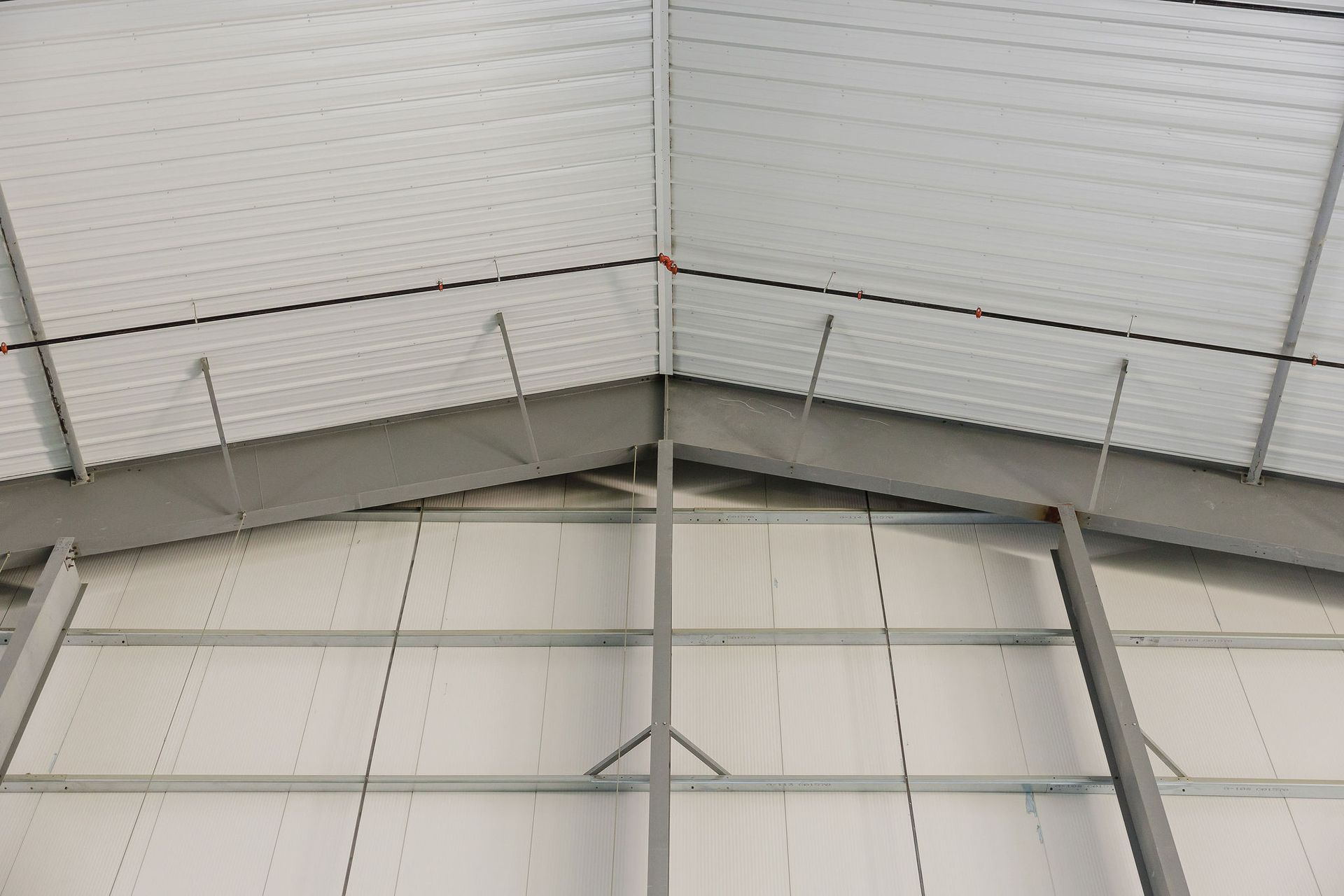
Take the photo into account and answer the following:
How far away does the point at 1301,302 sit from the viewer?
429 inches

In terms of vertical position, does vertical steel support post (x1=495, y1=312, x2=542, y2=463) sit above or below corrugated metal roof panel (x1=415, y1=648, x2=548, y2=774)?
above

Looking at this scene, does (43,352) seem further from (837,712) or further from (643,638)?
(837,712)

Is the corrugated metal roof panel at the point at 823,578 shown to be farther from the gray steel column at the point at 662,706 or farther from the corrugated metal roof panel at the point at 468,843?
the corrugated metal roof panel at the point at 468,843

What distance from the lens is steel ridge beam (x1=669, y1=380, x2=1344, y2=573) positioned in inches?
475

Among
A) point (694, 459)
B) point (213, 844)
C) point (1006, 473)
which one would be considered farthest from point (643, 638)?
point (213, 844)

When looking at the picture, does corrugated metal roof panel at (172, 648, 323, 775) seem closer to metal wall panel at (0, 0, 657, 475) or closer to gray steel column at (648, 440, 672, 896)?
metal wall panel at (0, 0, 657, 475)

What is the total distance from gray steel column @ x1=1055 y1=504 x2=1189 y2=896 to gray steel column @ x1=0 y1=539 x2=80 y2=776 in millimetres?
11680

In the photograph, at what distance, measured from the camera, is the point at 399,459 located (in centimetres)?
1307

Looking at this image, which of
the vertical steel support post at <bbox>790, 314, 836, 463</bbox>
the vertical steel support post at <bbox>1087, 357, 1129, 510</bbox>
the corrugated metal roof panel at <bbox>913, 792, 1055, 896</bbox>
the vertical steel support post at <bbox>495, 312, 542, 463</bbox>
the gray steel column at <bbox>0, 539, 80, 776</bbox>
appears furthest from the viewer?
the vertical steel support post at <bbox>495, 312, 542, 463</bbox>

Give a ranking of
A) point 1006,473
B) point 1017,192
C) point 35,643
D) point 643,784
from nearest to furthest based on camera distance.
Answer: point 1017,192 < point 643,784 < point 35,643 < point 1006,473

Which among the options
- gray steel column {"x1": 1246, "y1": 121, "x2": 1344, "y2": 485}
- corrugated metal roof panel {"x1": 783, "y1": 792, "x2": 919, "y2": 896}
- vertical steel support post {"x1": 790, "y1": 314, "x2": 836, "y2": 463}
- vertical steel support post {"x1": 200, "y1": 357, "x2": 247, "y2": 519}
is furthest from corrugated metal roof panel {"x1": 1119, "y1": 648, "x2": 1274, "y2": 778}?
vertical steel support post {"x1": 200, "y1": 357, "x2": 247, "y2": 519}

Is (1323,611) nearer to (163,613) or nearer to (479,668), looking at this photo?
(479,668)

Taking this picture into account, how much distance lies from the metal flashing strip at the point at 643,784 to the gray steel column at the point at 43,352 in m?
3.65

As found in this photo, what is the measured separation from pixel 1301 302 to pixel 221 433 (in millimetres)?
12059
